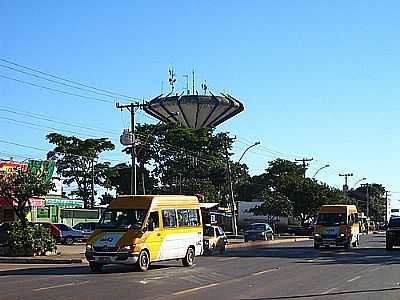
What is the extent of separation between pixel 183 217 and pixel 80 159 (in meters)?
60.0

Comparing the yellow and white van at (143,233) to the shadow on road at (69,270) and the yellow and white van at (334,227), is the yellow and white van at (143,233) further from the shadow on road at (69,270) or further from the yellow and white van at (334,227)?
the yellow and white van at (334,227)

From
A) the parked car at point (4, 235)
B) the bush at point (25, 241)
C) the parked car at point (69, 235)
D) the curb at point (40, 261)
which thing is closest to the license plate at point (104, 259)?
the curb at point (40, 261)

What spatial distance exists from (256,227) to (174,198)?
3184 centimetres

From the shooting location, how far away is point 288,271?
85.8 feet

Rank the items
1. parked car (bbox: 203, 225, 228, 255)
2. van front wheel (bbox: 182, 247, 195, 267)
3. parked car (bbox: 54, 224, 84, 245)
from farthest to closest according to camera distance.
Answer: parked car (bbox: 54, 224, 84, 245) < parked car (bbox: 203, 225, 228, 255) < van front wheel (bbox: 182, 247, 195, 267)

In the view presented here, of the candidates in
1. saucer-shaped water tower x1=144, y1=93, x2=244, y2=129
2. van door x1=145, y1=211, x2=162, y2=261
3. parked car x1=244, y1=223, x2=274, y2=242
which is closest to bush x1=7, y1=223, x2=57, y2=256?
van door x1=145, y1=211, x2=162, y2=261

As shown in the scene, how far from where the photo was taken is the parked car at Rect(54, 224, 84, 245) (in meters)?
53.9

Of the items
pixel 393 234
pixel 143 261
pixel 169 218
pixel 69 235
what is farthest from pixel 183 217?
pixel 69 235

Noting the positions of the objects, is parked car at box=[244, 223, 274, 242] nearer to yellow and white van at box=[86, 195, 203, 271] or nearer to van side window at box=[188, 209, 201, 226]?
van side window at box=[188, 209, 201, 226]

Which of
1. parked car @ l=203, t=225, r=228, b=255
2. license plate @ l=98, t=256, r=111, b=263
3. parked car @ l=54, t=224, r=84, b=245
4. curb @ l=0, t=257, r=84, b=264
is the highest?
parked car @ l=54, t=224, r=84, b=245

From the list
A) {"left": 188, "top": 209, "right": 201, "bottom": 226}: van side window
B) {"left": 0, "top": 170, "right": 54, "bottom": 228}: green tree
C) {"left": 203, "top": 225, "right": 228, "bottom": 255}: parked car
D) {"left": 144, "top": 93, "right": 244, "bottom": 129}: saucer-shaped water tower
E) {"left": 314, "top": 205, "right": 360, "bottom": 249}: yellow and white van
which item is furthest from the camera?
{"left": 144, "top": 93, "right": 244, "bottom": 129}: saucer-shaped water tower

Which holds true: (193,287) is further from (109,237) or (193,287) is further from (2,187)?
(2,187)

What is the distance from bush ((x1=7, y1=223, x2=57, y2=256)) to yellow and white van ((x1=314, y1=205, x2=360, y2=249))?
17.9 m

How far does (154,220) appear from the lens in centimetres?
2630
